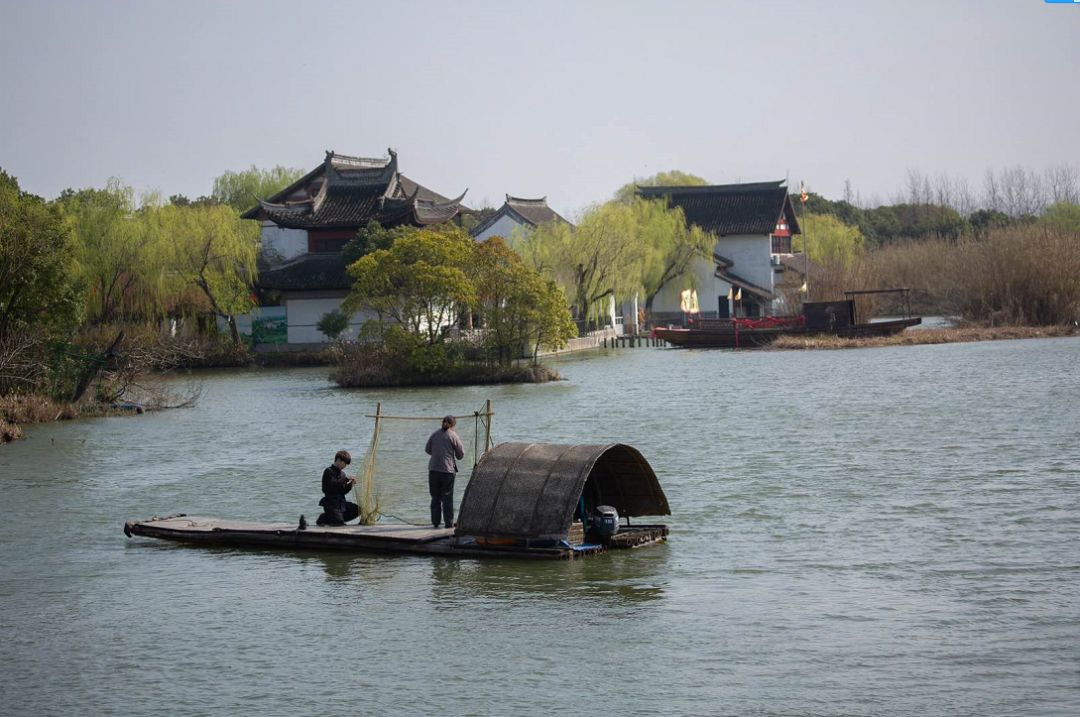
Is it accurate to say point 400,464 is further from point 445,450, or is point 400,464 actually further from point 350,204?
point 350,204

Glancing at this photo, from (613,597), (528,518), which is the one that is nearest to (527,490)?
(528,518)

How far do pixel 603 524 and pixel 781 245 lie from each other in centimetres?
7321

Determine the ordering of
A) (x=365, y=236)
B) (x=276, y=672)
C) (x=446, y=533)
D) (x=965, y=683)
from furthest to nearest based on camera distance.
A: (x=365, y=236), (x=446, y=533), (x=276, y=672), (x=965, y=683)

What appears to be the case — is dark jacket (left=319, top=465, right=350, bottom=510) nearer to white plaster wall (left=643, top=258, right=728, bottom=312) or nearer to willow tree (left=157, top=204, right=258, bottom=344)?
willow tree (left=157, top=204, right=258, bottom=344)

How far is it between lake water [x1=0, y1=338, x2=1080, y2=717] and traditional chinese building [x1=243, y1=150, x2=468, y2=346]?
1323 inches

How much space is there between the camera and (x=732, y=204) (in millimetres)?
86125

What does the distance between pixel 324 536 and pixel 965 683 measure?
27.9 feet

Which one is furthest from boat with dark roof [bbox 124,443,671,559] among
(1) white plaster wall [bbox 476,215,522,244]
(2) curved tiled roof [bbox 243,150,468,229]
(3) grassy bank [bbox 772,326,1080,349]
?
(1) white plaster wall [bbox 476,215,522,244]

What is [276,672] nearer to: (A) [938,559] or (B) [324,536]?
(B) [324,536]

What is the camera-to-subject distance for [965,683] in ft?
36.1

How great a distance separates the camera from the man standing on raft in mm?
16719

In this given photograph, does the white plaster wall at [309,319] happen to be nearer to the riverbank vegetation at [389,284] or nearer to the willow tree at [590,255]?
the riverbank vegetation at [389,284]

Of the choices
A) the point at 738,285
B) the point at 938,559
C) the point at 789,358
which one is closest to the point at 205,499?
the point at 938,559

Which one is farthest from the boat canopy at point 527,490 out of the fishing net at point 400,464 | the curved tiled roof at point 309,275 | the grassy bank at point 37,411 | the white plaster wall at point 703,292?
the white plaster wall at point 703,292
